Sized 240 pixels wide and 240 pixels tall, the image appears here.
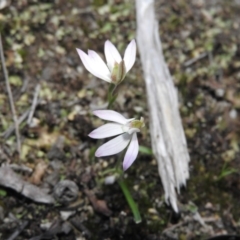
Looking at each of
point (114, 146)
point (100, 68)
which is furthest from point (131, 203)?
point (100, 68)

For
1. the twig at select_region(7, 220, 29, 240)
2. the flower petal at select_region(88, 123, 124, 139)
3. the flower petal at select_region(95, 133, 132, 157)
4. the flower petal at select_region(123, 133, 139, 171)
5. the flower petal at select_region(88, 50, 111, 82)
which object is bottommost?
the twig at select_region(7, 220, 29, 240)

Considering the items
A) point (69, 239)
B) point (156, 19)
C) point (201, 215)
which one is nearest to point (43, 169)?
point (69, 239)

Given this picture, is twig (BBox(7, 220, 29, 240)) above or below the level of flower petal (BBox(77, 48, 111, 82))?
below

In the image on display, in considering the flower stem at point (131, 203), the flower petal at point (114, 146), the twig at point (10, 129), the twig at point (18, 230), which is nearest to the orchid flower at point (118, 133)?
the flower petal at point (114, 146)

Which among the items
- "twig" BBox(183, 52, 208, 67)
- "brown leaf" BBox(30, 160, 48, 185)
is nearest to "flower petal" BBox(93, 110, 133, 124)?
"brown leaf" BBox(30, 160, 48, 185)

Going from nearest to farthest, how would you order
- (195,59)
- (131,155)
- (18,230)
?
1. (131,155)
2. (18,230)
3. (195,59)

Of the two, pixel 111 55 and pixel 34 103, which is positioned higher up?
pixel 111 55

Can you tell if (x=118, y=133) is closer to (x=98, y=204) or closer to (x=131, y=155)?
(x=131, y=155)

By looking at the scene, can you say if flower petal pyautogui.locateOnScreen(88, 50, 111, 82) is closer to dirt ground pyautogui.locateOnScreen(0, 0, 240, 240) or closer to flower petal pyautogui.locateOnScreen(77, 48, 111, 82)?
flower petal pyautogui.locateOnScreen(77, 48, 111, 82)

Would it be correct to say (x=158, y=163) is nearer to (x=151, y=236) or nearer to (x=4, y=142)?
(x=151, y=236)
